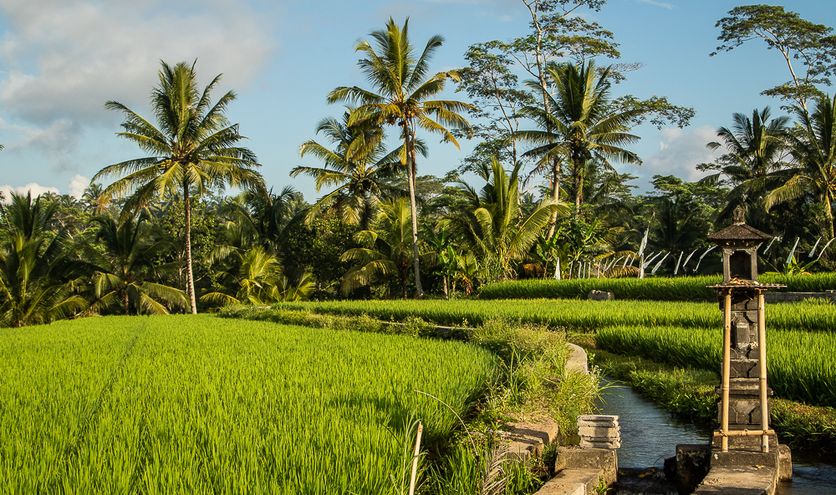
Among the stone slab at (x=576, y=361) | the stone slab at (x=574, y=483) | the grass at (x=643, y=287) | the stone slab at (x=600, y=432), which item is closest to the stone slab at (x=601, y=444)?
the stone slab at (x=600, y=432)

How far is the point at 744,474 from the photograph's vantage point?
449cm

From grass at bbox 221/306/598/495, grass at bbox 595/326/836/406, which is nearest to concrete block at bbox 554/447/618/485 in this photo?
grass at bbox 221/306/598/495

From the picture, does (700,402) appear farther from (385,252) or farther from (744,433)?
(385,252)

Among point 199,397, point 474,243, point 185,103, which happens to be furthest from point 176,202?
point 199,397

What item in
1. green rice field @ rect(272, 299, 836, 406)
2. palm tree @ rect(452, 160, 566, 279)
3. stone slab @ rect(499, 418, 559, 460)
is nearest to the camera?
stone slab @ rect(499, 418, 559, 460)

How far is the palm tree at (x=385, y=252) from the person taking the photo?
23.5 meters

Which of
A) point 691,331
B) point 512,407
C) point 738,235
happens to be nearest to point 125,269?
point 691,331

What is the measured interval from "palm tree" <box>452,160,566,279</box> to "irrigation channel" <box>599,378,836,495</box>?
12841 mm

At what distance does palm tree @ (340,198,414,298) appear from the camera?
77.0ft

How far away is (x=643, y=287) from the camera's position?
56.4 feet

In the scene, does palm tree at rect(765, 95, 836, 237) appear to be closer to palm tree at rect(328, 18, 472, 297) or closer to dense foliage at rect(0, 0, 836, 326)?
dense foliage at rect(0, 0, 836, 326)

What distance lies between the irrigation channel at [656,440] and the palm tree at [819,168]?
16366mm

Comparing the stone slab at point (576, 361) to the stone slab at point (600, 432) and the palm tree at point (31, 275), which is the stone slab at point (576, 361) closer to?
the stone slab at point (600, 432)

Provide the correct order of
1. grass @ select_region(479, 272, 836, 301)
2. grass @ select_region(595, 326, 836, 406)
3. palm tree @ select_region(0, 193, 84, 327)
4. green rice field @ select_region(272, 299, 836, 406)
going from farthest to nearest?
palm tree @ select_region(0, 193, 84, 327), grass @ select_region(479, 272, 836, 301), green rice field @ select_region(272, 299, 836, 406), grass @ select_region(595, 326, 836, 406)
